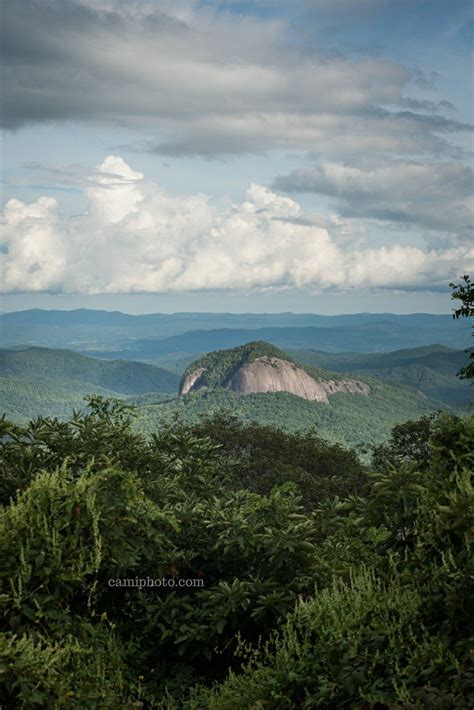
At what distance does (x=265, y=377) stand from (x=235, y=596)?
3878 inches

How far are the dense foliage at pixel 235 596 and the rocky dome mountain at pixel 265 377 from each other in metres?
93.8

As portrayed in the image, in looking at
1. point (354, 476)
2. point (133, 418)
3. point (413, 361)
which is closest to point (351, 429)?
point (354, 476)

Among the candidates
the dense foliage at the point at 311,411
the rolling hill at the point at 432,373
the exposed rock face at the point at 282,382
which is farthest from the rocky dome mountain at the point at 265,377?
the rolling hill at the point at 432,373

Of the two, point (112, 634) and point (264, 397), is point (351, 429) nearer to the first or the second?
point (264, 397)

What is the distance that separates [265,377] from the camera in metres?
104

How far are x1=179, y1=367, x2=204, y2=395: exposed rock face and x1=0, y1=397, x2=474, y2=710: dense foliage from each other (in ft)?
345

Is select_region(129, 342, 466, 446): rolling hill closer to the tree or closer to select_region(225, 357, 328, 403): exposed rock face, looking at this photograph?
select_region(225, 357, 328, 403): exposed rock face

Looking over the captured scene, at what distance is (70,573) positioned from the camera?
491 centimetres

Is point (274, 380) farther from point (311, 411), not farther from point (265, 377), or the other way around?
point (311, 411)

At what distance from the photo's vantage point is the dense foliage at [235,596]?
433 cm

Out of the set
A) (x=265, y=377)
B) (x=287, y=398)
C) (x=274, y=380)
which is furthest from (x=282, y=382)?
(x=287, y=398)

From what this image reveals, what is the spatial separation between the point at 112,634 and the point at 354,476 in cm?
1951

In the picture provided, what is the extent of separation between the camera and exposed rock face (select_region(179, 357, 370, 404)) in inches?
4070

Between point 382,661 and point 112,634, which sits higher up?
point 382,661
